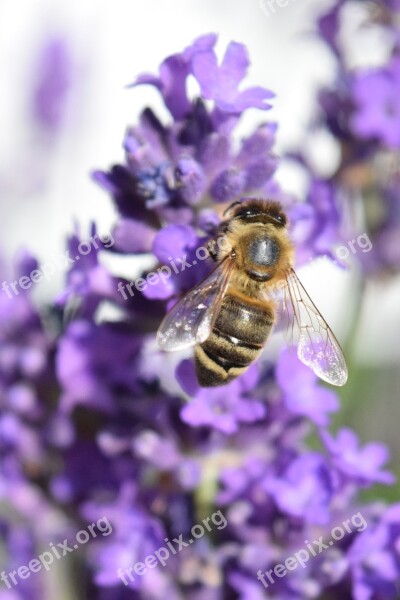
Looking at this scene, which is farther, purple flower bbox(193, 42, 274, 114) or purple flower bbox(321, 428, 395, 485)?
purple flower bbox(321, 428, 395, 485)

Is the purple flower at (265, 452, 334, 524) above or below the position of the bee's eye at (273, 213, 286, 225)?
below

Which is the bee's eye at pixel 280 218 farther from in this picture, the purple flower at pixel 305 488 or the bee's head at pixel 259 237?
the purple flower at pixel 305 488

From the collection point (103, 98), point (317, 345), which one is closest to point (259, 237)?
point (317, 345)

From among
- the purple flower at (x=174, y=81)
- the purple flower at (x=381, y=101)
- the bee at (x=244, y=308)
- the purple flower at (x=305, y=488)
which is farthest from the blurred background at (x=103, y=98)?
the purple flower at (x=174, y=81)

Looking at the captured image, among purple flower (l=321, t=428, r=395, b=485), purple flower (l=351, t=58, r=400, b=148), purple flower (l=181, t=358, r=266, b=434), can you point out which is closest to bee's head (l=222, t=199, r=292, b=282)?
purple flower (l=181, t=358, r=266, b=434)

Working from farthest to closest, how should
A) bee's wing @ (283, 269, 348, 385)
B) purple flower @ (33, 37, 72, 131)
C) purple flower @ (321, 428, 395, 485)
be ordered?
purple flower @ (33, 37, 72, 131) → purple flower @ (321, 428, 395, 485) → bee's wing @ (283, 269, 348, 385)

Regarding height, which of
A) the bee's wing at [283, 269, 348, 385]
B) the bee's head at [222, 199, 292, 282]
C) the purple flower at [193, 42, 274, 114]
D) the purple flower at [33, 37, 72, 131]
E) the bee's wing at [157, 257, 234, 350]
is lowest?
the bee's wing at [283, 269, 348, 385]

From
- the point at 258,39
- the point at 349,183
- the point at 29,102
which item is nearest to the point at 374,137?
the point at 349,183

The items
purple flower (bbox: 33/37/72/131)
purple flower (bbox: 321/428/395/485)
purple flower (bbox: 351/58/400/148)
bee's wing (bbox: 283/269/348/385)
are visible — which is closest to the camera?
bee's wing (bbox: 283/269/348/385)

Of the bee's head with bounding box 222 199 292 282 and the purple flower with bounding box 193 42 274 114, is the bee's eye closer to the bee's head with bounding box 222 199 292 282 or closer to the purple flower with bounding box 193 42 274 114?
the bee's head with bounding box 222 199 292 282
